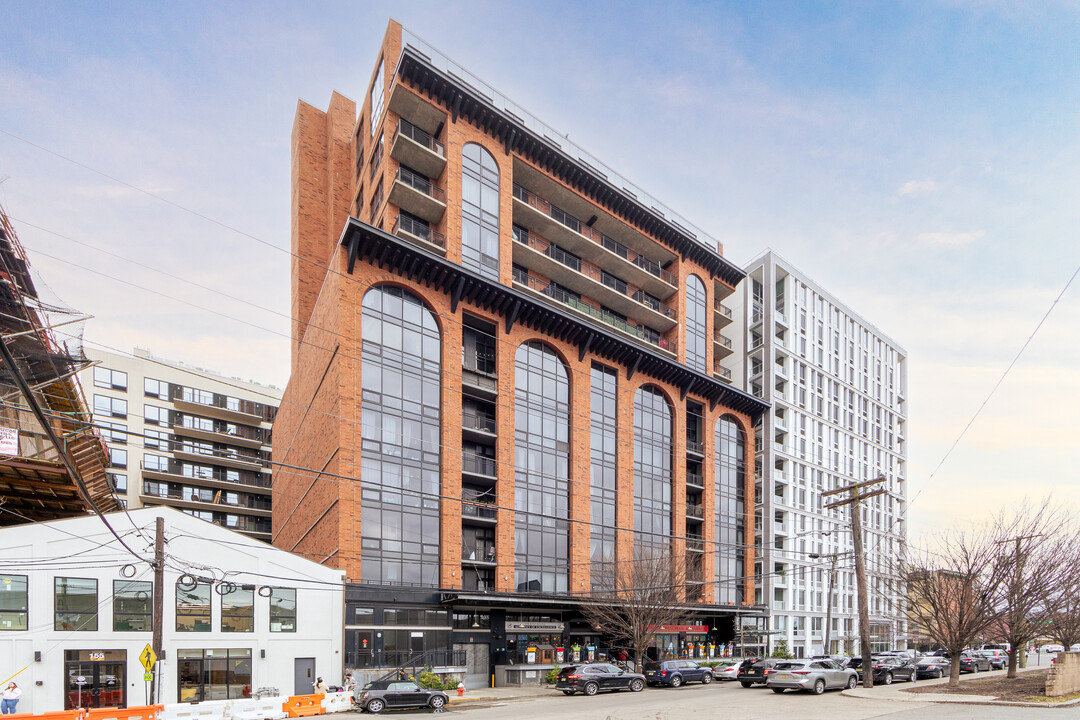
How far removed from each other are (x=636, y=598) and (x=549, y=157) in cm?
2893

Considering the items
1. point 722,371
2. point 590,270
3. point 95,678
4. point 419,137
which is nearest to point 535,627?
point 95,678

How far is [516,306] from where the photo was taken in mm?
44594

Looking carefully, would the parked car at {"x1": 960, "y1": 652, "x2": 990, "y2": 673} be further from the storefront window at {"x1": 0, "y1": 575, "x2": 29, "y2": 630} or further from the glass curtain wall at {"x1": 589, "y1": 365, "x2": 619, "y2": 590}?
the storefront window at {"x1": 0, "y1": 575, "x2": 29, "y2": 630}

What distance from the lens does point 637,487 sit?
5209cm

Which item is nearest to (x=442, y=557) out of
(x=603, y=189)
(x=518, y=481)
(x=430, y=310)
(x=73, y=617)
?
(x=518, y=481)

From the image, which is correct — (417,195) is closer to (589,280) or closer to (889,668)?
(589,280)

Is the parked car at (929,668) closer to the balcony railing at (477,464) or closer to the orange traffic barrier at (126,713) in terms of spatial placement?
the balcony railing at (477,464)

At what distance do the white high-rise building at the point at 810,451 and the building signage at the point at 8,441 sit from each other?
2085 inches

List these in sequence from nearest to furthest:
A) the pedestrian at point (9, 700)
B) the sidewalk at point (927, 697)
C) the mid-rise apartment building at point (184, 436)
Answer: the sidewalk at point (927, 697) → the pedestrian at point (9, 700) → the mid-rise apartment building at point (184, 436)

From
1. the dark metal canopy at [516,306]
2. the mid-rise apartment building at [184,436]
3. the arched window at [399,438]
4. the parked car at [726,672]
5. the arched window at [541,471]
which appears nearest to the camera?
the arched window at [399,438]

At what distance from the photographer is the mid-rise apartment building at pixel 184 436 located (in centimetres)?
7331

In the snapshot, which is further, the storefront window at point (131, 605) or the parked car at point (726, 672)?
the parked car at point (726, 672)

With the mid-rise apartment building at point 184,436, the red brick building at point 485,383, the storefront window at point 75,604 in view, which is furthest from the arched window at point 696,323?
the mid-rise apartment building at point 184,436

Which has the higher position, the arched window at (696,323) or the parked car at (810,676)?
the arched window at (696,323)
